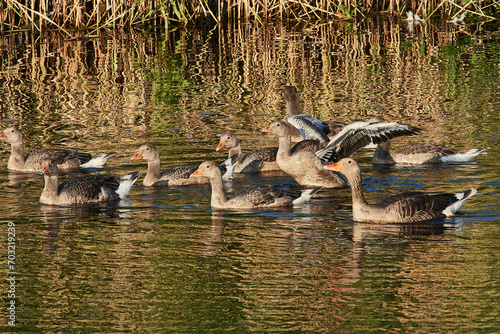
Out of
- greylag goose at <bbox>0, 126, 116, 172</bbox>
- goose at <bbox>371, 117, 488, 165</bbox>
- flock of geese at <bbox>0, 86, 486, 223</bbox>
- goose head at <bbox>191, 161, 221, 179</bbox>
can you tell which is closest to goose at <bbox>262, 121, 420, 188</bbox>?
flock of geese at <bbox>0, 86, 486, 223</bbox>

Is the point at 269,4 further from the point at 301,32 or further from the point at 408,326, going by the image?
the point at 408,326

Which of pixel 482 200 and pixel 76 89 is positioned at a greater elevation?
pixel 76 89

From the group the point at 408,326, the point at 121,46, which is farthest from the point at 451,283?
the point at 121,46

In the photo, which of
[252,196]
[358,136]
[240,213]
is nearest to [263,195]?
[252,196]

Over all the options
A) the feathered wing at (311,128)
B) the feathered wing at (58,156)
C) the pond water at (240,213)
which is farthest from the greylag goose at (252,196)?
the feathered wing at (58,156)

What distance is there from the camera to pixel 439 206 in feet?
39.8

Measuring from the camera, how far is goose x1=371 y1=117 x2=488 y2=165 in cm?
→ 1552

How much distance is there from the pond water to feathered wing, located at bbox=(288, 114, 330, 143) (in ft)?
3.56

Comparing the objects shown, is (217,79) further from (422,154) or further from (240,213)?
(240,213)

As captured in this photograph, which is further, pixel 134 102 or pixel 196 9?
pixel 196 9

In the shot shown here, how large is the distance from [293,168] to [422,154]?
2696 millimetres

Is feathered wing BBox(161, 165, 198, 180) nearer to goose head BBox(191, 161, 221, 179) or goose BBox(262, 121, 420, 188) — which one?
goose head BBox(191, 161, 221, 179)

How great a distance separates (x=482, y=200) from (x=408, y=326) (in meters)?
5.27

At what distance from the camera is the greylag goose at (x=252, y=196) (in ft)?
44.0
